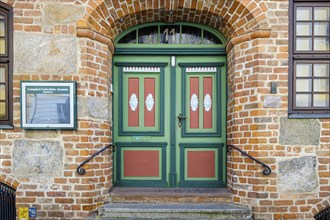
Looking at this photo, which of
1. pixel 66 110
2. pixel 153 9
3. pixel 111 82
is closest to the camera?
pixel 66 110

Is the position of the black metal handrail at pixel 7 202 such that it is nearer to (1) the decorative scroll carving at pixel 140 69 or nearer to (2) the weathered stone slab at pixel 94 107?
(2) the weathered stone slab at pixel 94 107

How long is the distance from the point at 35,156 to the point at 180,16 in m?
3.18

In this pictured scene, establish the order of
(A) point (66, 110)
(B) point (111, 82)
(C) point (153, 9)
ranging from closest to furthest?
(A) point (66, 110) → (C) point (153, 9) → (B) point (111, 82)

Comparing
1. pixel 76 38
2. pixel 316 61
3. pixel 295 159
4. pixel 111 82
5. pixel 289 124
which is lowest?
pixel 295 159

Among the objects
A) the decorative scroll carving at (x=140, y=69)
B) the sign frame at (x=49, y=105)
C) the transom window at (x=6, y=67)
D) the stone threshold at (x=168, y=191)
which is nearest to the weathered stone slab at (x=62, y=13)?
the transom window at (x=6, y=67)

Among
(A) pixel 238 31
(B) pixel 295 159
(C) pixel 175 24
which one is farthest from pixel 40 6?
(B) pixel 295 159

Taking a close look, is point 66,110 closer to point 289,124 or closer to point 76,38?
point 76,38

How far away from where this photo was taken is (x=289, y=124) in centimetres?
439

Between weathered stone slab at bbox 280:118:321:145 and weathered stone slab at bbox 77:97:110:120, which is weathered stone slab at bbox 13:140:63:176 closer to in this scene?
weathered stone slab at bbox 77:97:110:120

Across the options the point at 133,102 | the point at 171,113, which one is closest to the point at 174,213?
the point at 171,113

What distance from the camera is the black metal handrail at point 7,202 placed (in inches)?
161

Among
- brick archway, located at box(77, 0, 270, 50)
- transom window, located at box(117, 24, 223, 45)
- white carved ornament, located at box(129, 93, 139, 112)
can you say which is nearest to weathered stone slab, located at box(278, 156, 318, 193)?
brick archway, located at box(77, 0, 270, 50)

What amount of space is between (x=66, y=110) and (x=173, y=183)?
2.15m

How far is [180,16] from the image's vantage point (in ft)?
15.8
